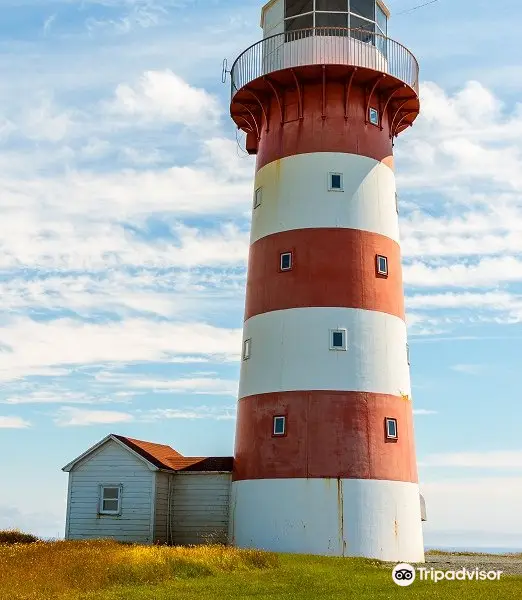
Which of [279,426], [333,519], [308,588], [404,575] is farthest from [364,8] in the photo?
[308,588]

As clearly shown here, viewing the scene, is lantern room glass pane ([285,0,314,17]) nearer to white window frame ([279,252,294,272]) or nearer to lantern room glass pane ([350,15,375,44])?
lantern room glass pane ([350,15,375,44])

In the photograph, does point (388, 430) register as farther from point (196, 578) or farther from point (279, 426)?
point (196, 578)

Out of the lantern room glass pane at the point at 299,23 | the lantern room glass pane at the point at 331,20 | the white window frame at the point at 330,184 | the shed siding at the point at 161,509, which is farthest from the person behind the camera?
the lantern room glass pane at the point at 299,23

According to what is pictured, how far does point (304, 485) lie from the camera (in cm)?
2388

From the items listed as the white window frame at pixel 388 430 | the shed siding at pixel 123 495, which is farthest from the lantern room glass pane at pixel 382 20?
the shed siding at pixel 123 495

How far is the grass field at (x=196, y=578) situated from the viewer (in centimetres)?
1555

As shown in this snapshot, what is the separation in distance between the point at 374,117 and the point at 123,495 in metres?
15.5

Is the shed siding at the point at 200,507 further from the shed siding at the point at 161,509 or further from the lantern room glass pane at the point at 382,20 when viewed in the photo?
the lantern room glass pane at the point at 382,20

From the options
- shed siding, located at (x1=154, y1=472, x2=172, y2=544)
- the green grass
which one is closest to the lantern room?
shed siding, located at (x1=154, y1=472, x2=172, y2=544)

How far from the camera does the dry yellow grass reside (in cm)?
1568

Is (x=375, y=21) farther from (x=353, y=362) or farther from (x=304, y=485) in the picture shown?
(x=304, y=485)

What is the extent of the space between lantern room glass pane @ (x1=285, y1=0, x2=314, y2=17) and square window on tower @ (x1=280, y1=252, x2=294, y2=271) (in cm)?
891

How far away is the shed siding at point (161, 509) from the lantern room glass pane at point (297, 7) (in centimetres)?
1671

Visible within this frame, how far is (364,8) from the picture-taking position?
2841 centimetres
